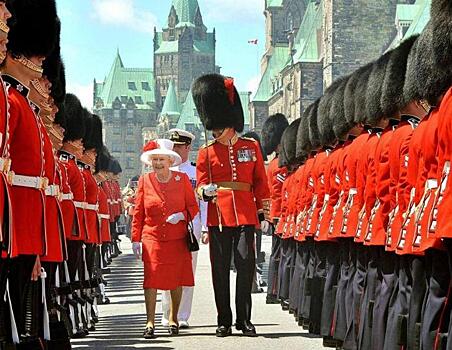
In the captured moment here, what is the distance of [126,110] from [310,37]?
254 feet

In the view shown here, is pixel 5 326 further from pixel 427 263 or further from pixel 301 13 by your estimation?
pixel 301 13

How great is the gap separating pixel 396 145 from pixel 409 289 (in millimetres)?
795

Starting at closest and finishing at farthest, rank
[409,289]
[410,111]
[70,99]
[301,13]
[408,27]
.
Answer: [409,289], [410,111], [70,99], [408,27], [301,13]

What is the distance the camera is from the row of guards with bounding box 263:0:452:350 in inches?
202

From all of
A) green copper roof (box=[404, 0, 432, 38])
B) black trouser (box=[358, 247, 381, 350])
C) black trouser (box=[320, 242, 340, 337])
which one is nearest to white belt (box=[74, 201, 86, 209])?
black trouser (box=[320, 242, 340, 337])

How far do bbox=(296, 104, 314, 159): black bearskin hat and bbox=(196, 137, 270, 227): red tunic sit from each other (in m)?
0.81

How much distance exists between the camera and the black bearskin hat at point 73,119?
977cm

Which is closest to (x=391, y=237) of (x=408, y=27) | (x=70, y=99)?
(x=70, y=99)

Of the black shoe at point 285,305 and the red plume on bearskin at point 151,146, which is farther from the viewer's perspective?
the black shoe at point 285,305

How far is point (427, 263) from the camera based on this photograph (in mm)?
5461

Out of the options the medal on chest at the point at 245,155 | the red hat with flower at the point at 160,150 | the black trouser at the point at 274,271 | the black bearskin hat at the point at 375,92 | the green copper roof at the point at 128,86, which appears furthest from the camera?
the green copper roof at the point at 128,86

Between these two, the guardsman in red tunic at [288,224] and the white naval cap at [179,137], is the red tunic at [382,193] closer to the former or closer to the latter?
the guardsman in red tunic at [288,224]

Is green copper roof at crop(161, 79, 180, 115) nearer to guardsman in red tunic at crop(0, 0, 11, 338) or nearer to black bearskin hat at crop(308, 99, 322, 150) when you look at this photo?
black bearskin hat at crop(308, 99, 322, 150)

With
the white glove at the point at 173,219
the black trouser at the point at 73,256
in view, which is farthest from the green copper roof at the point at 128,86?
the black trouser at the point at 73,256
